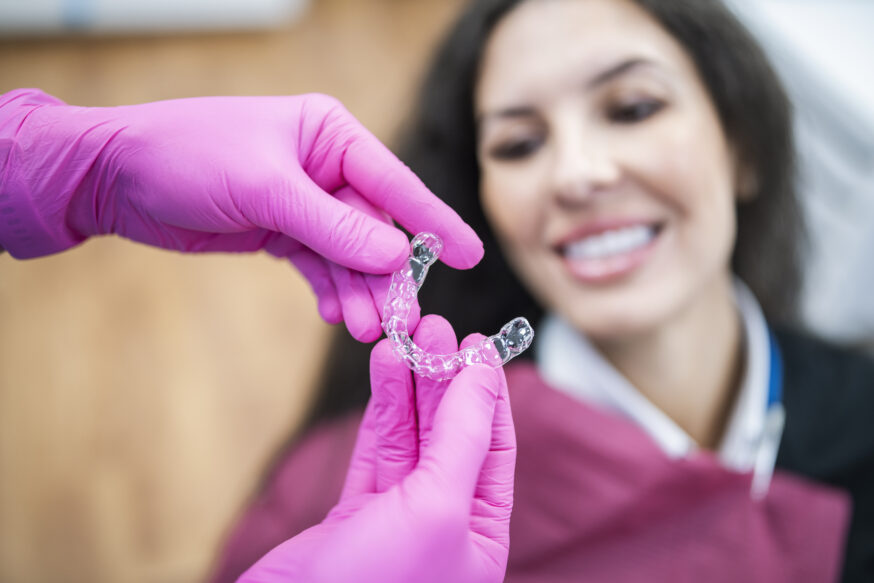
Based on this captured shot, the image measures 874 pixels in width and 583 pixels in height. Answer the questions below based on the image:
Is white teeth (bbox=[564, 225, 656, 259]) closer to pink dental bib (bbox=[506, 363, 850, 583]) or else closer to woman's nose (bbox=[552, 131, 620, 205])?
woman's nose (bbox=[552, 131, 620, 205])

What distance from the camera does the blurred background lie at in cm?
137

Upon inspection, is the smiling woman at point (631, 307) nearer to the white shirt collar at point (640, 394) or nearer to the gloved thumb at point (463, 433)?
the white shirt collar at point (640, 394)

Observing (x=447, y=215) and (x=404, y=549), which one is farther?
(x=447, y=215)

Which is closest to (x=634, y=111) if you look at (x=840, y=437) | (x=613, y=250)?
(x=613, y=250)

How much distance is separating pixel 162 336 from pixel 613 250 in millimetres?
1173

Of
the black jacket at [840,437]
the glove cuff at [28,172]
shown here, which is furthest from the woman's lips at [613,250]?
the glove cuff at [28,172]

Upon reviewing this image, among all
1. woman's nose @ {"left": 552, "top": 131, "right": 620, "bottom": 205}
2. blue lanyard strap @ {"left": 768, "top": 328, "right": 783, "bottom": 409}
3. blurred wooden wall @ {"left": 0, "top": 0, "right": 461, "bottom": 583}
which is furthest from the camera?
blurred wooden wall @ {"left": 0, "top": 0, "right": 461, "bottom": 583}

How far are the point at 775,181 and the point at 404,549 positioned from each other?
848 millimetres

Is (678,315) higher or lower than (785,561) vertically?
higher

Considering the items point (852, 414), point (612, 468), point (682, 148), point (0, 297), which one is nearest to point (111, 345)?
point (0, 297)

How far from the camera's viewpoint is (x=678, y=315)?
0.88 metres

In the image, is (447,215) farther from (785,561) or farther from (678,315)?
(785,561)

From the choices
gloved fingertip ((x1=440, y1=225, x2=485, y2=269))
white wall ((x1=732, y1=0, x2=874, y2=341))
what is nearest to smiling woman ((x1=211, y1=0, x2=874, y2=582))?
gloved fingertip ((x1=440, y1=225, x2=485, y2=269))

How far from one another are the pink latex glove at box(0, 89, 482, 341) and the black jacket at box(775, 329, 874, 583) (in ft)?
2.27
